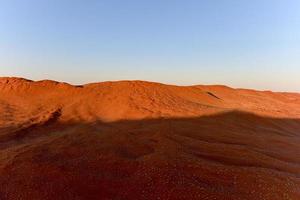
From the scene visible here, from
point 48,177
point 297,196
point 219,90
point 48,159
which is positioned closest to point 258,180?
point 297,196

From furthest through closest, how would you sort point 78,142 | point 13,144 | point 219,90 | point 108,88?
1. point 219,90
2. point 108,88
3. point 13,144
4. point 78,142

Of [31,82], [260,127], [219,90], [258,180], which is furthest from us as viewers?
[219,90]

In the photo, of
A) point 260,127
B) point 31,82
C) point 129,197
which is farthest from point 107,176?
point 31,82

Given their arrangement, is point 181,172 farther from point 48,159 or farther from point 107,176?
point 48,159

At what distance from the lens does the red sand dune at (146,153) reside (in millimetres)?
5789

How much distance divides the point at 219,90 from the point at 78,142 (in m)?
17.5

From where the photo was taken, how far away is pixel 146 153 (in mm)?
7652

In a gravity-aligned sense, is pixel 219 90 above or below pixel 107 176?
→ above

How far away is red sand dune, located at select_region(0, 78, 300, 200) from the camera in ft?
19.0

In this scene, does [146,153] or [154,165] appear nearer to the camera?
[154,165]

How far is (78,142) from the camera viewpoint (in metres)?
8.73

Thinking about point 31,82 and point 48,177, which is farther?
point 31,82

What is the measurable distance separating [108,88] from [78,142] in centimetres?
961

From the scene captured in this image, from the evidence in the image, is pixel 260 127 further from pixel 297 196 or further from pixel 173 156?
pixel 297 196
